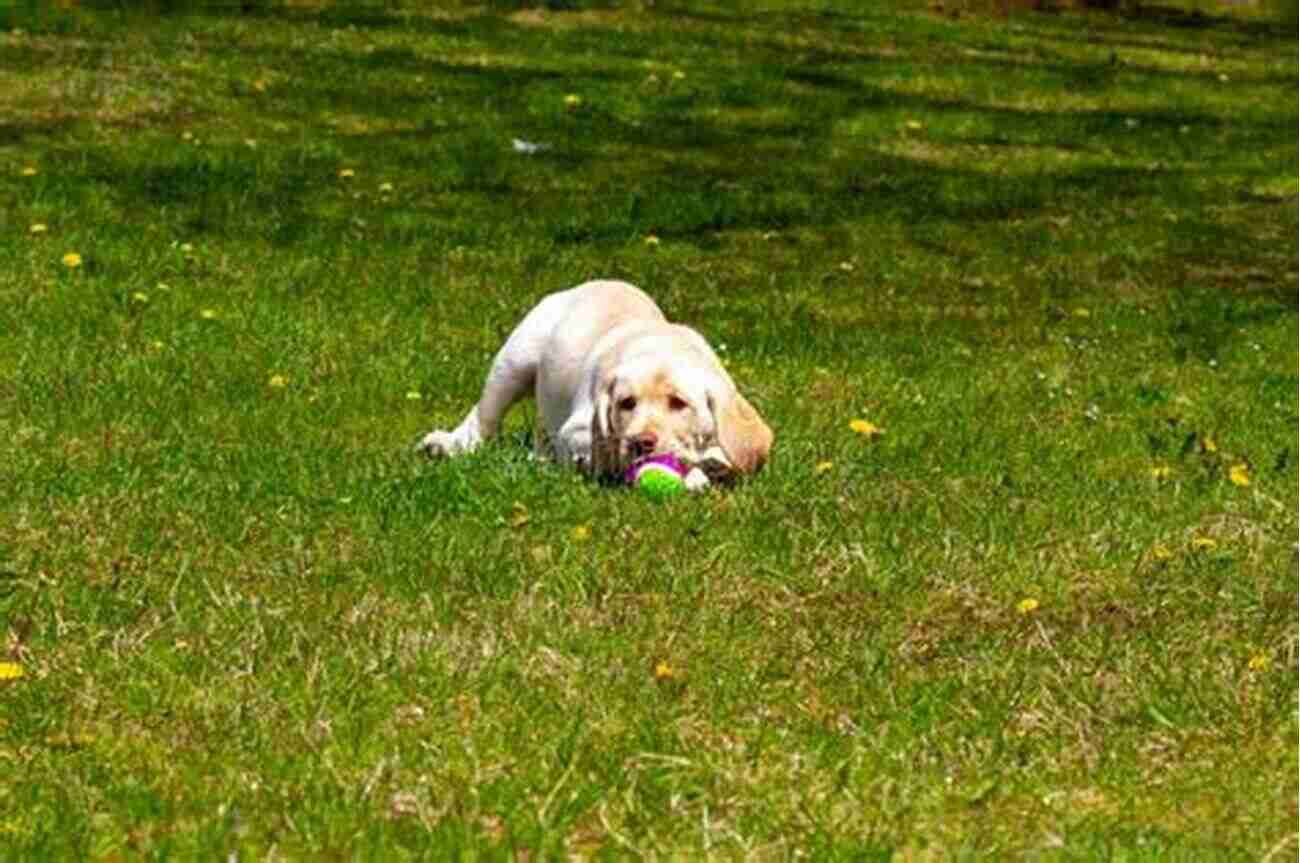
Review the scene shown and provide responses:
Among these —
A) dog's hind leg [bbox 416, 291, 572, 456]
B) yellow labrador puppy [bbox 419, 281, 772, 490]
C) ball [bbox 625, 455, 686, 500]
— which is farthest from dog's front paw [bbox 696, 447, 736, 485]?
dog's hind leg [bbox 416, 291, 572, 456]

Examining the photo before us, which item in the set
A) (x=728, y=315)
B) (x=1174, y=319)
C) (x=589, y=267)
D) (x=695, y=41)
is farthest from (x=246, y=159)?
(x=695, y=41)

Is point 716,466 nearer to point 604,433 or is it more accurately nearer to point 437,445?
point 604,433

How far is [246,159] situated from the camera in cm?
1972

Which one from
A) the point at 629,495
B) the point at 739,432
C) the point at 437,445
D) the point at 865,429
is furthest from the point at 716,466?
the point at 865,429

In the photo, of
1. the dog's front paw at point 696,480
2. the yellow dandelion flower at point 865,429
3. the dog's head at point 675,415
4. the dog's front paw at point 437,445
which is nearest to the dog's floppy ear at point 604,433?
the dog's head at point 675,415

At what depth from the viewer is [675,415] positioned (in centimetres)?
978

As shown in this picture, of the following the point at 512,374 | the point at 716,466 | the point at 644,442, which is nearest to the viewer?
the point at 644,442

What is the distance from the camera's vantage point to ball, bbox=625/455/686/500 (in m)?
9.35

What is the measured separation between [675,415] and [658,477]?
1.40 feet

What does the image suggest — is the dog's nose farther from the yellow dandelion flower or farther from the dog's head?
the yellow dandelion flower

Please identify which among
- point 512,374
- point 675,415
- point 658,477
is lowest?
point 512,374

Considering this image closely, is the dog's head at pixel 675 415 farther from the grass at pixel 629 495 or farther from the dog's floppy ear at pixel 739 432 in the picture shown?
the grass at pixel 629 495

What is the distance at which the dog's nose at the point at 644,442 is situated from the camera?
959cm

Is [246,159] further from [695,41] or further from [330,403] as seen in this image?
[695,41]
